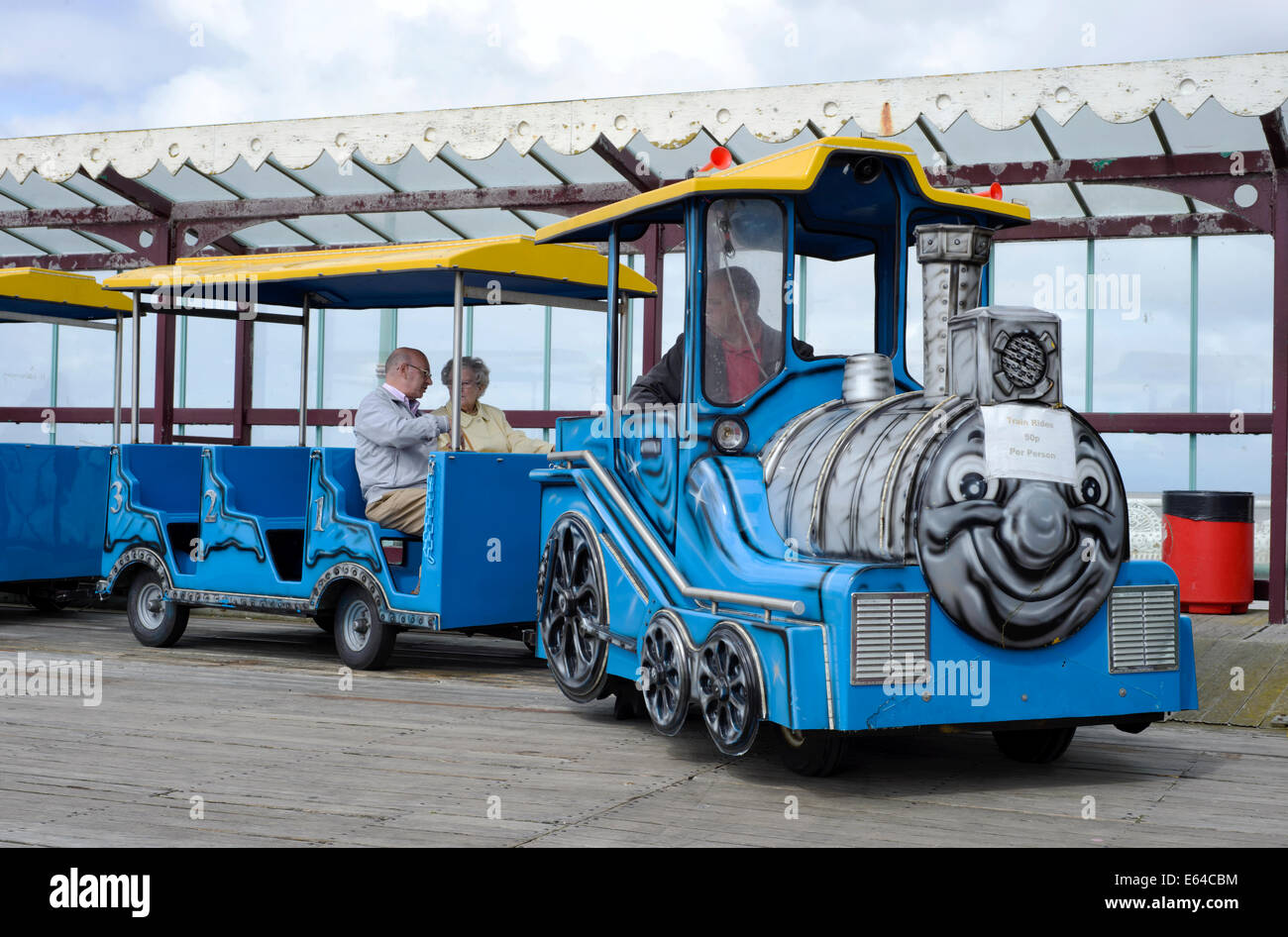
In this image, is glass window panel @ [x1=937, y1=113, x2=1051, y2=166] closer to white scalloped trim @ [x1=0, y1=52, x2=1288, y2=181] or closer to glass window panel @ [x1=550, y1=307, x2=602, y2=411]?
white scalloped trim @ [x1=0, y1=52, x2=1288, y2=181]

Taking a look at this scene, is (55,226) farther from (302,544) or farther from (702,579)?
(702,579)

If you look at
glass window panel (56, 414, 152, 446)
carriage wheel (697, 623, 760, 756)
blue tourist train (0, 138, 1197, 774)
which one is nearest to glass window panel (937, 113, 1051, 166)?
blue tourist train (0, 138, 1197, 774)

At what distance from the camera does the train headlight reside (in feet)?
18.6

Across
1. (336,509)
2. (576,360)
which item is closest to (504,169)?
(576,360)

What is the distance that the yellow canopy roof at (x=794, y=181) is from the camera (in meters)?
5.62

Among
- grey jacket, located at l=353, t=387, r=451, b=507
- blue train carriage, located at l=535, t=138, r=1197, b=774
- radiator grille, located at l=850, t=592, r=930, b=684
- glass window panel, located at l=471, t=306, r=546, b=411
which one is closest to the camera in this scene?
radiator grille, located at l=850, t=592, r=930, b=684

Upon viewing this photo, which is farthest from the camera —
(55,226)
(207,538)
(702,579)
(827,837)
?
(55,226)

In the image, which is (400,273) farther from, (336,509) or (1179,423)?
(1179,423)

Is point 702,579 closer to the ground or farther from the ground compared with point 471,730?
farther from the ground

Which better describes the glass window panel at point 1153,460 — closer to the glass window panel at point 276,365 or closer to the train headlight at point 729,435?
the train headlight at point 729,435

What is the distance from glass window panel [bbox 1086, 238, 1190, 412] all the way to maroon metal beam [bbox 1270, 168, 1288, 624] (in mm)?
2070

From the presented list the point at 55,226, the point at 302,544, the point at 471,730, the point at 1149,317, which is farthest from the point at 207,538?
the point at 1149,317

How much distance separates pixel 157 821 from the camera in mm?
4512
